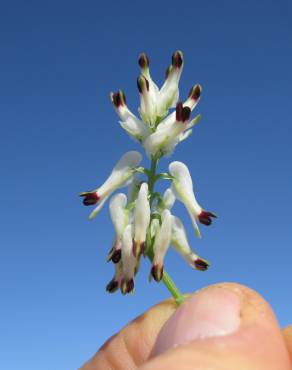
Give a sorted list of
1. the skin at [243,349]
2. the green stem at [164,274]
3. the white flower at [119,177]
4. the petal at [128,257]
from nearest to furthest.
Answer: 1. the skin at [243,349]
2. the petal at [128,257]
3. the green stem at [164,274]
4. the white flower at [119,177]

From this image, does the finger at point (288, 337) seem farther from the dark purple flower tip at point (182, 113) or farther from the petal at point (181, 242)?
the dark purple flower tip at point (182, 113)

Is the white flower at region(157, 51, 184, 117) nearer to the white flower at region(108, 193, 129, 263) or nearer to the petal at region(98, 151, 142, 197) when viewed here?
the petal at region(98, 151, 142, 197)

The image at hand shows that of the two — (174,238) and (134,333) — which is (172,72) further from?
(134,333)

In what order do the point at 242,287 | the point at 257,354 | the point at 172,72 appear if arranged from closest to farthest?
the point at 257,354, the point at 242,287, the point at 172,72

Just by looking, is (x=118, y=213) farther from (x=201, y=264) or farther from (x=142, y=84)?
(x=142, y=84)

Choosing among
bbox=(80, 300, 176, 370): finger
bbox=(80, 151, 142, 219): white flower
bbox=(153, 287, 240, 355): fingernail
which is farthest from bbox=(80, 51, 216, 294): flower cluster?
bbox=(80, 300, 176, 370): finger

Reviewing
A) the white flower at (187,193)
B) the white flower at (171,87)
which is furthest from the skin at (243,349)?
the white flower at (171,87)

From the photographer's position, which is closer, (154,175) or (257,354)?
(257,354)

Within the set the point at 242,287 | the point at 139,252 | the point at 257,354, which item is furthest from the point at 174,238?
the point at 257,354
